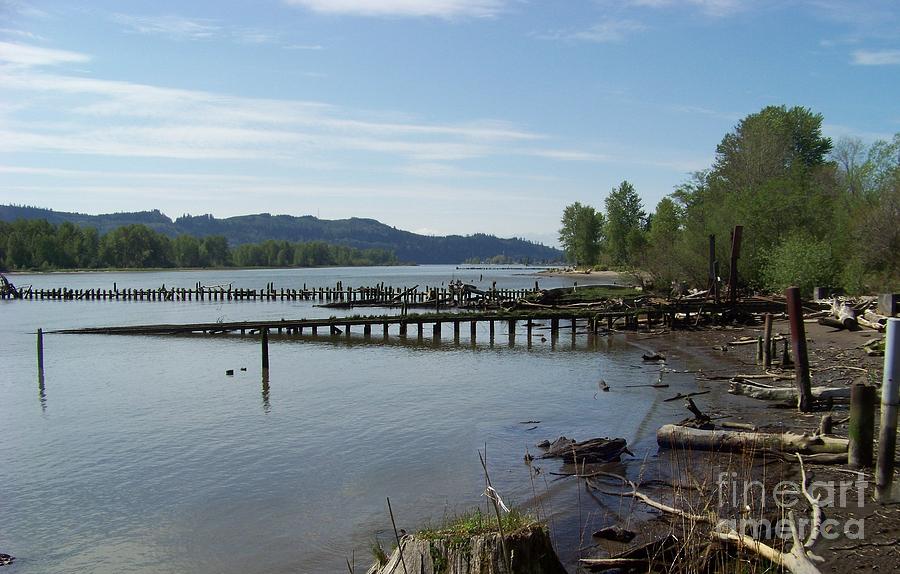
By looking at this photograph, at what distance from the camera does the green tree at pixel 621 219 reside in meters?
120

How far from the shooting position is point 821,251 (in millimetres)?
37875

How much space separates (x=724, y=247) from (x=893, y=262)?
13399mm

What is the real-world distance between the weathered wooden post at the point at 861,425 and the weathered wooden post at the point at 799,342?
403 cm

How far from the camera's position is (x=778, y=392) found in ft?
55.2

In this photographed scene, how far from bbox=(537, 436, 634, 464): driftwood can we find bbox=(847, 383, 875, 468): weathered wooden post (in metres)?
4.22

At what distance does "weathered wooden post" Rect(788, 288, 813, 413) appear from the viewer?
1425 centimetres

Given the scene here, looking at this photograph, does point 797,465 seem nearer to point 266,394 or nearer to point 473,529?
point 473,529

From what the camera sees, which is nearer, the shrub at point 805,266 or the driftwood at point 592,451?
the driftwood at point 592,451

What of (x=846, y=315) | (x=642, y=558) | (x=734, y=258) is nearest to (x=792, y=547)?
(x=642, y=558)

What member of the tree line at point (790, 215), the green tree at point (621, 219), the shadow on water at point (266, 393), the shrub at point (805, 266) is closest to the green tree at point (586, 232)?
the green tree at point (621, 219)

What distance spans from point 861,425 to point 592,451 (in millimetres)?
4973

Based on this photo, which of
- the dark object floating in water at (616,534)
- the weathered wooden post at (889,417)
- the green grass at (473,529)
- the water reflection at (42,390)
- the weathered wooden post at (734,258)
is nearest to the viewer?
the green grass at (473,529)

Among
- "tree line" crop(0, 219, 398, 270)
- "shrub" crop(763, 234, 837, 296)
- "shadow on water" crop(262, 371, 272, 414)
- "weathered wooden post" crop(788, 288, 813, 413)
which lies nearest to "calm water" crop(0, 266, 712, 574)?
"shadow on water" crop(262, 371, 272, 414)

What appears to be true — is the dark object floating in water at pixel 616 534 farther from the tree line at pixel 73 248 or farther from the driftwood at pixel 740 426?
the tree line at pixel 73 248
